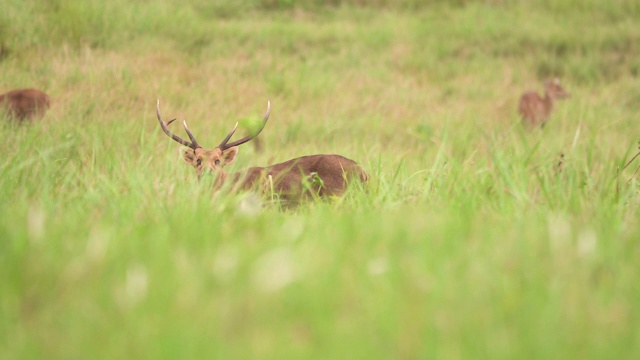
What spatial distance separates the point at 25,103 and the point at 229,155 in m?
2.12

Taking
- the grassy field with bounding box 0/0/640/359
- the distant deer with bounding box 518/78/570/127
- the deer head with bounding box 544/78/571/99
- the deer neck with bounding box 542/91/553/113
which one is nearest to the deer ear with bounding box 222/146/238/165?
the grassy field with bounding box 0/0/640/359

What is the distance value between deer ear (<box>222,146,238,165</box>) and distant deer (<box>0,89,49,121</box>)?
5.62 feet

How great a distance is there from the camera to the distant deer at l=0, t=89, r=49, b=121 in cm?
510

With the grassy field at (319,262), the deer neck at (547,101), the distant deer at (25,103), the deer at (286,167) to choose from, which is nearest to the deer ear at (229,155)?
the deer at (286,167)

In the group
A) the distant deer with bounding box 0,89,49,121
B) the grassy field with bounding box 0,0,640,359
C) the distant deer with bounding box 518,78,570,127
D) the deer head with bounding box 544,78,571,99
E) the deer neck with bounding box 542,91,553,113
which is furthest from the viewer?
the deer head with bounding box 544,78,571,99

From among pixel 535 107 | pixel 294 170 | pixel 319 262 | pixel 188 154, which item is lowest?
pixel 535 107

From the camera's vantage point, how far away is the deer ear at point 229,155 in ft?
14.1

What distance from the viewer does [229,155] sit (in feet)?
14.4

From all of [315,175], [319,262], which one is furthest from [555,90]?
[319,262]

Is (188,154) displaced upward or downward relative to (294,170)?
upward

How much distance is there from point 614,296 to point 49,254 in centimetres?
133

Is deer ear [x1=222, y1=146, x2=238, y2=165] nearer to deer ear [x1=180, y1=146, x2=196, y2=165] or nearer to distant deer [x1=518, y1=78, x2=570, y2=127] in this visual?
deer ear [x1=180, y1=146, x2=196, y2=165]

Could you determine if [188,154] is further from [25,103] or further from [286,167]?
[25,103]

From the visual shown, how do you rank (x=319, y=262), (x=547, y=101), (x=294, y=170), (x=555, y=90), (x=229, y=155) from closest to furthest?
(x=319, y=262) → (x=294, y=170) → (x=229, y=155) → (x=547, y=101) → (x=555, y=90)
